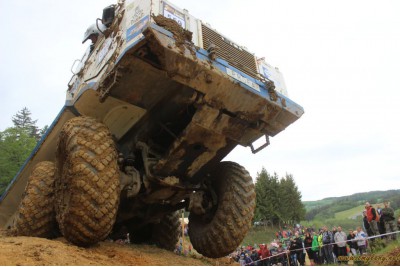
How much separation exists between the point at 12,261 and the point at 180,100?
7.45 ft

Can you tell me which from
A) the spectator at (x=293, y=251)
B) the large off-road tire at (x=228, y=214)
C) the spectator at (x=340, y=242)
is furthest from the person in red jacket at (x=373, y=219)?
the large off-road tire at (x=228, y=214)

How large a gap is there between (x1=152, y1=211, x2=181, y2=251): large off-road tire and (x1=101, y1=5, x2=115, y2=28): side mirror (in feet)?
11.7

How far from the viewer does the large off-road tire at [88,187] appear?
11.1 feet

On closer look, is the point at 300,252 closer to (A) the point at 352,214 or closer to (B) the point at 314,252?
(B) the point at 314,252

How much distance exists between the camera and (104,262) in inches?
120

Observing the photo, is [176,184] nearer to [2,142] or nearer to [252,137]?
[252,137]

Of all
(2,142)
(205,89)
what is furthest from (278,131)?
(2,142)

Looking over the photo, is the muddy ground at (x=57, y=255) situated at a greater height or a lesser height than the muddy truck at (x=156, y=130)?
lesser

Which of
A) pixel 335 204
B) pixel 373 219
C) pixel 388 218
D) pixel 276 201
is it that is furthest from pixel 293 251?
pixel 335 204

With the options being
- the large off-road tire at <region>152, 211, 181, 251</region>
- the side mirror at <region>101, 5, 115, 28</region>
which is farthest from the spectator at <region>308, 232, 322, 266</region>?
the side mirror at <region>101, 5, 115, 28</region>

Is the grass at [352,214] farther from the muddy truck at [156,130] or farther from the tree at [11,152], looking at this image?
the muddy truck at [156,130]

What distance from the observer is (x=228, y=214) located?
15.0ft

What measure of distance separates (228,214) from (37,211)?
2.38 meters

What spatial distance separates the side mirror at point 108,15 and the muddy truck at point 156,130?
0.01 meters
